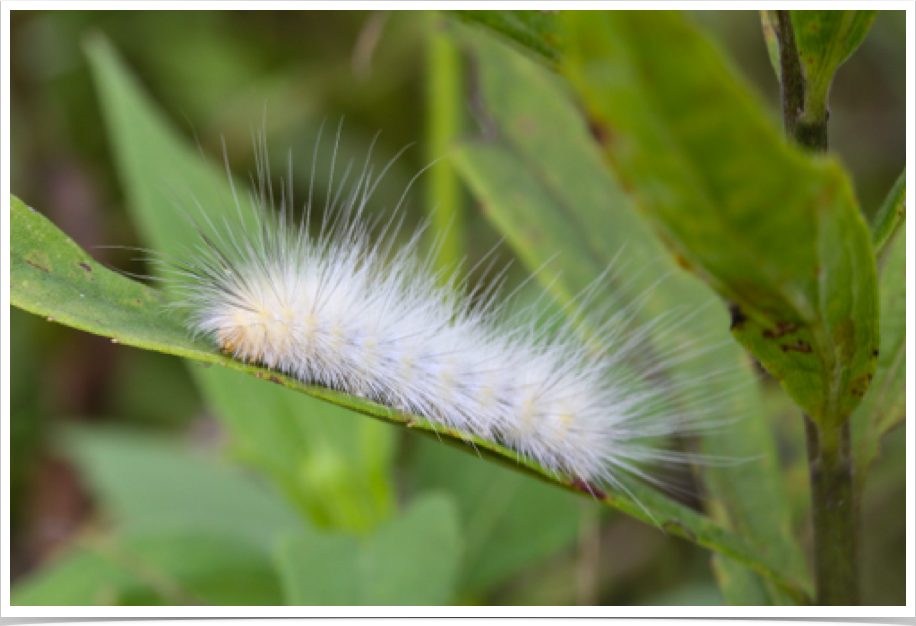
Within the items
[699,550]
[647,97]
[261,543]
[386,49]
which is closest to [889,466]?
[699,550]

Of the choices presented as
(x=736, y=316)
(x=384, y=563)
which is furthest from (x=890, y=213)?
(x=384, y=563)

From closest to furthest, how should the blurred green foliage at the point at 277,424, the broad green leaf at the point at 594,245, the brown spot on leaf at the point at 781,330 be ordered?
the brown spot on leaf at the point at 781,330
the broad green leaf at the point at 594,245
the blurred green foliage at the point at 277,424

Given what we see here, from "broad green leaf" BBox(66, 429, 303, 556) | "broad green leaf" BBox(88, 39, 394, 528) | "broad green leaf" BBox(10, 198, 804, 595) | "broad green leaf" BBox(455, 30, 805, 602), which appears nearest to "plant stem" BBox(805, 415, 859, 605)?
"broad green leaf" BBox(10, 198, 804, 595)

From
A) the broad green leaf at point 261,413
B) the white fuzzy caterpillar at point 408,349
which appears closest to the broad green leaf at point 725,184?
the white fuzzy caterpillar at point 408,349

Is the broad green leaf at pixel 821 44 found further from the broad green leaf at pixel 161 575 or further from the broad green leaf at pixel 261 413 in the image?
the broad green leaf at pixel 161 575

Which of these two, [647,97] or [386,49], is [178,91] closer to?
[386,49]

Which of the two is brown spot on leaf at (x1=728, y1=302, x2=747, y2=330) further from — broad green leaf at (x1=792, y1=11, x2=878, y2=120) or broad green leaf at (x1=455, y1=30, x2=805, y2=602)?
broad green leaf at (x1=455, y1=30, x2=805, y2=602)
